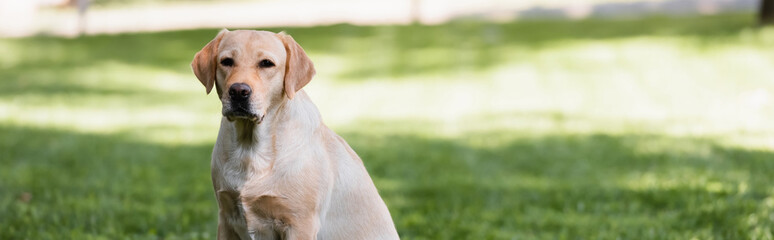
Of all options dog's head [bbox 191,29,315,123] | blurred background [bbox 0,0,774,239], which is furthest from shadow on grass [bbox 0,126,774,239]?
dog's head [bbox 191,29,315,123]

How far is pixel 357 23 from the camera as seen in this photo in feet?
77.4

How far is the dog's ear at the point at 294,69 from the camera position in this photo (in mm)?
3078

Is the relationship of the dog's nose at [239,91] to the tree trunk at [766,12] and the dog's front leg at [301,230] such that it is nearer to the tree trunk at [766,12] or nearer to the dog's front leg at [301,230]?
the dog's front leg at [301,230]

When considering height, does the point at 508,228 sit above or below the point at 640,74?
above

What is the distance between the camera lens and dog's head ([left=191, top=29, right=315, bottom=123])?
116 inches

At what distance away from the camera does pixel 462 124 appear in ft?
35.8

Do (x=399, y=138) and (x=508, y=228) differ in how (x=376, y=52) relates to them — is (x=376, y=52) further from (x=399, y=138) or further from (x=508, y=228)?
(x=508, y=228)

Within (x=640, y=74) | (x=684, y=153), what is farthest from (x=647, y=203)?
(x=640, y=74)

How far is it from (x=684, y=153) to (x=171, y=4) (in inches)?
896

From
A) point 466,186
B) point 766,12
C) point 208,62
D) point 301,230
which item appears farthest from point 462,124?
point 766,12

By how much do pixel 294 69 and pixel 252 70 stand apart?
16cm

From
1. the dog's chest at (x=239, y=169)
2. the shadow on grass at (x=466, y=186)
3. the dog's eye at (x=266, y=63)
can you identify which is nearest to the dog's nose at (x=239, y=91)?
the dog's eye at (x=266, y=63)

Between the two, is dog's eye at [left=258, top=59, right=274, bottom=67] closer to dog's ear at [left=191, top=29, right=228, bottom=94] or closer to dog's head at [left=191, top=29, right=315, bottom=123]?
dog's head at [left=191, top=29, right=315, bottom=123]

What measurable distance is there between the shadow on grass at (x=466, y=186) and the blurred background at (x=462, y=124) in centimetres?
3
